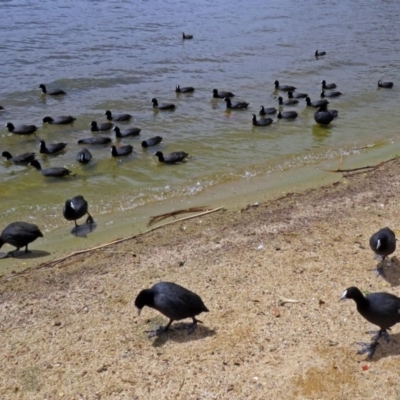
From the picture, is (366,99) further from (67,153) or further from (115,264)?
(115,264)

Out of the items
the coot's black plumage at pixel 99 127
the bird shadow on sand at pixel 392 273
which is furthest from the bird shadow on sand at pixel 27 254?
the coot's black plumage at pixel 99 127

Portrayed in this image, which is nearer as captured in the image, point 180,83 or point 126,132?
point 126,132

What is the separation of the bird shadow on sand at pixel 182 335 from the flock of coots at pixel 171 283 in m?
0.08

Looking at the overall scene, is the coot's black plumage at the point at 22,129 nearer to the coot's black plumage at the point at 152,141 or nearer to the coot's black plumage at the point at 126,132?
the coot's black plumage at the point at 126,132

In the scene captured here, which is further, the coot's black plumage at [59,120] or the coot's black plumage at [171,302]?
the coot's black plumage at [59,120]

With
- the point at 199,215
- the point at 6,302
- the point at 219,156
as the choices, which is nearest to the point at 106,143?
the point at 219,156

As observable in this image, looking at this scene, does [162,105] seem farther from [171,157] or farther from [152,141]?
[171,157]

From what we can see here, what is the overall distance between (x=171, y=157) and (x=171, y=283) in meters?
7.42

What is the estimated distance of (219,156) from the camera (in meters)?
15.3

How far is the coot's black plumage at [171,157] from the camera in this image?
1465 centimetres

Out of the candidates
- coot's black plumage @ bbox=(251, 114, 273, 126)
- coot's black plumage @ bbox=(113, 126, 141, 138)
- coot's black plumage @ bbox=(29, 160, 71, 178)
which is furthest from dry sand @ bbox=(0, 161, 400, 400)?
coot's black plumage @ bbox=(251, 114, 273, 126)

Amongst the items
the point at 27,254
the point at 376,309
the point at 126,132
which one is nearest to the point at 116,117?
the point at 126,132

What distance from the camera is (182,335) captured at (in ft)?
24.6

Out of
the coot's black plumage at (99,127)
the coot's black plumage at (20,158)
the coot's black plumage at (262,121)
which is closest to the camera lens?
the coot's black plumage at (20,158)
